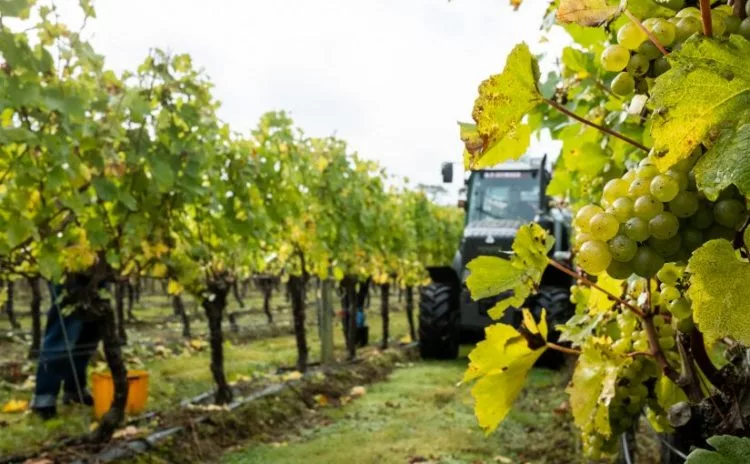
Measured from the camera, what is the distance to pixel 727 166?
0.51 m

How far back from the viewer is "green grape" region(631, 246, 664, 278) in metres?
0.63

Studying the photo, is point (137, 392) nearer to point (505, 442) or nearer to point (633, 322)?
point (505, 442)

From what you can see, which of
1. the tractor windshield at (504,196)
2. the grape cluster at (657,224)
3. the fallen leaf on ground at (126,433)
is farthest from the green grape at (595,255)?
the tractor windshield at (504,196)

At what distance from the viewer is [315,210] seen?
841 cm

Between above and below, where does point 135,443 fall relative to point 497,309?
below

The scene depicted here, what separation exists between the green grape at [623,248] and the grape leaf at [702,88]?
0.11 metres

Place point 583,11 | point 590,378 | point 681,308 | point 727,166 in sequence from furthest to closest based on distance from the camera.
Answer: point 590,378 → point 681,308 → point 583,11 → point 727,166

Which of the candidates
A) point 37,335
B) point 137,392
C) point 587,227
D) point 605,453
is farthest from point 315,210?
point 587,227

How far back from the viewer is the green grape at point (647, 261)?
2.06 feet

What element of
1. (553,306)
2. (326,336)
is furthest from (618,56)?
(326,336)

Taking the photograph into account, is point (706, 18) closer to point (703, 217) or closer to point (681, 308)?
point (703, 217)

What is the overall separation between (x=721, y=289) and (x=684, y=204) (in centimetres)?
9

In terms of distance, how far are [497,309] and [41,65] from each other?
2609 millimetres

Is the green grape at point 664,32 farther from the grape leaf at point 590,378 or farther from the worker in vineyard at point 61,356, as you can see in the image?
the worker in vineyard at point 61,356
